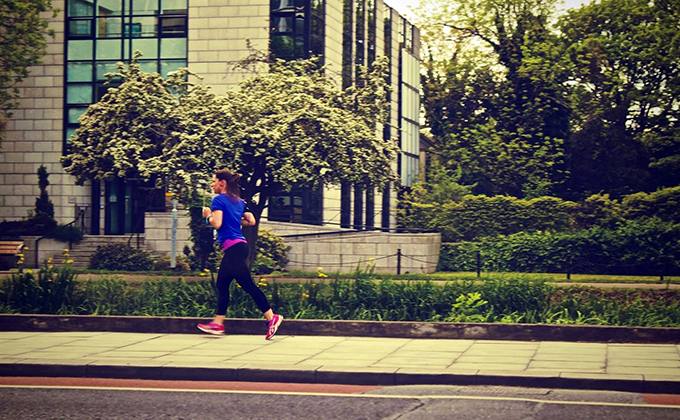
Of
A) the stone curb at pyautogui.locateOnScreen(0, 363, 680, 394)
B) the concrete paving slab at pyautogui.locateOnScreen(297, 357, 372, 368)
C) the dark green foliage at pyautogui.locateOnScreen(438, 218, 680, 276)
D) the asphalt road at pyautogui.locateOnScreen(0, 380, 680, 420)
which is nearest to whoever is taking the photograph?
the asphalt road at pyautogui.locateOnScreen(0, 380, 680, 420)

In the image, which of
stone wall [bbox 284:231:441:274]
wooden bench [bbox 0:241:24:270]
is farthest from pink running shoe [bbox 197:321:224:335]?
wooden bench [bbox 0:241:24:270]

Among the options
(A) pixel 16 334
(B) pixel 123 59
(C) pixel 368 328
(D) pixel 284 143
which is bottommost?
(A) pixel 16 334

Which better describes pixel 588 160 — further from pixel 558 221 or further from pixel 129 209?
pixel 129 209

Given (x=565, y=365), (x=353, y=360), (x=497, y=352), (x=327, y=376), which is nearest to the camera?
(x=327, y=376)

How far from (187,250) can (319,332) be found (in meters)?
20.9

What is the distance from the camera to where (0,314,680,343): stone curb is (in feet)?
37.9

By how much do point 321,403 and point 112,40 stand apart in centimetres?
3389

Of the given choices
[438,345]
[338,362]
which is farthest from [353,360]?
[438,345]

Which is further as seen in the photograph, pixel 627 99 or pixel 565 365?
pixel 627 99

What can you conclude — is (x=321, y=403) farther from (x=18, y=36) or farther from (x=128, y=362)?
(x=18, y=36)

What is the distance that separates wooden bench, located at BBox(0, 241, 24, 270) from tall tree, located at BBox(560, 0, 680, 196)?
92.2ft

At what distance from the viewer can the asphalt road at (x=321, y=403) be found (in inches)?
299

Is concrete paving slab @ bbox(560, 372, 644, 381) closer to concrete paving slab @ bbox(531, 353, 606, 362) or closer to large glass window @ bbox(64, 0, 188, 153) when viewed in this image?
concrete paving slab @ bbox(531, 353, 606, 362)

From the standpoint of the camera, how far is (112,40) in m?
39.1
